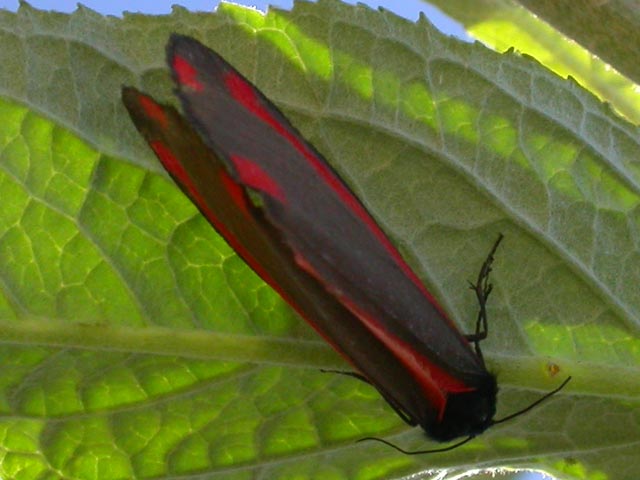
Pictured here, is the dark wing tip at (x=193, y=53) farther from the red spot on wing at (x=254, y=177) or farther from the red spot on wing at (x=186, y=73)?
the red spot on wing at (x=254, y=177)

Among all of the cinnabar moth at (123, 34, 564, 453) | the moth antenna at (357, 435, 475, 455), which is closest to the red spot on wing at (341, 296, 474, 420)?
the cinnabar moth at (123, 34, 564, 453)

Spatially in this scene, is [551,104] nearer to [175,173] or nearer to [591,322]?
[591,322]

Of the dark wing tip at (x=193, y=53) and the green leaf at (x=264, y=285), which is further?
the green leaf at (x=264, y=285)

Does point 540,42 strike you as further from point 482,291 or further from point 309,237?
point 309,237

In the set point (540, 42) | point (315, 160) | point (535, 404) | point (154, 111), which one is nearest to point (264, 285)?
point (315, 160)

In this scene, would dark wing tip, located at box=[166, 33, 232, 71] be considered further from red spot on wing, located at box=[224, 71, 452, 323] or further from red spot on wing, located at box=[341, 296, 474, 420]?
red spot on wing, located at box=[341, 296, 474, 420]

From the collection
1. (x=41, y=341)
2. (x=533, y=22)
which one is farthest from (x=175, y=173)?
(x=533, y=22)

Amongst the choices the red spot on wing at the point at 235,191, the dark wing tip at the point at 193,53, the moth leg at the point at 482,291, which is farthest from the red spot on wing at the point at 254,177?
the moth leg at the point at 482,291
